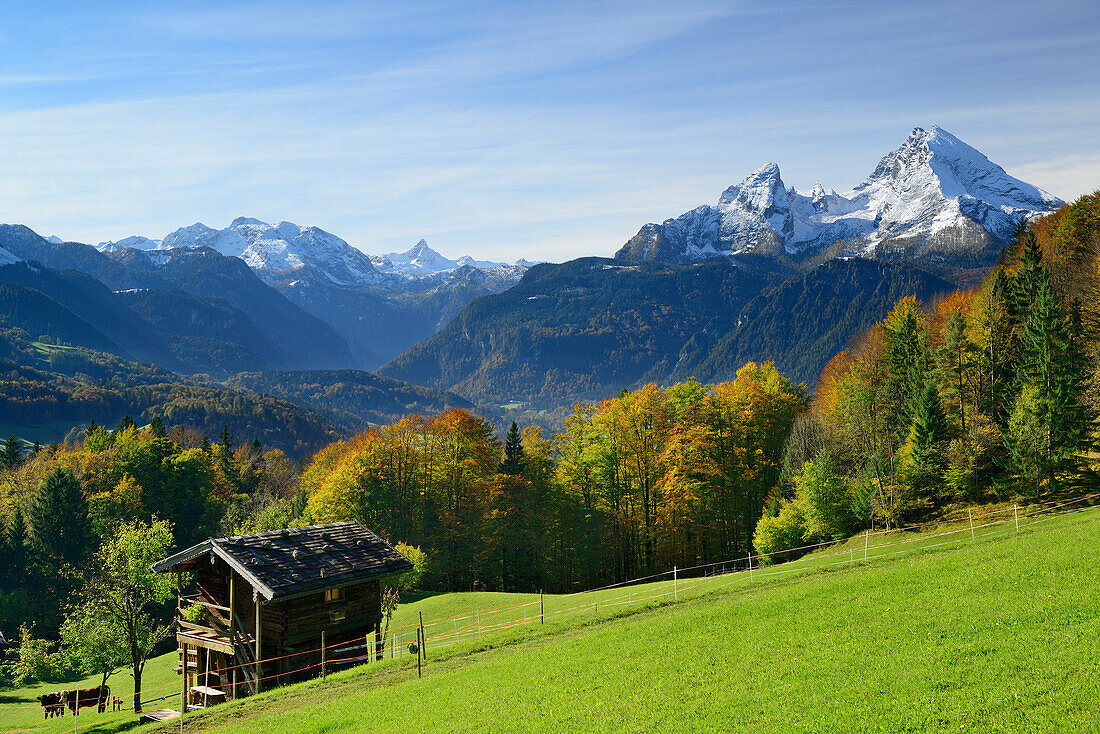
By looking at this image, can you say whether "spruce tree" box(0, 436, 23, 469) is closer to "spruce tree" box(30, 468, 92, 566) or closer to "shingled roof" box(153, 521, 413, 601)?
"spruce tree" box(30, 468, 92, 566)

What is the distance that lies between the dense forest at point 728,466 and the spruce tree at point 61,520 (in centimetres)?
20

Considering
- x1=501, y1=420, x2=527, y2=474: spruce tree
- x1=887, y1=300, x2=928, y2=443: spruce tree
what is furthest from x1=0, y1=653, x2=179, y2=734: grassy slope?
x1=887, y1=300, x2=928, y2=443: spruce tree

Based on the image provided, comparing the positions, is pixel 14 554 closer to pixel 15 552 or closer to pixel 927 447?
pixel 15 552

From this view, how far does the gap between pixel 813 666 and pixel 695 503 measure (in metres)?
48.9

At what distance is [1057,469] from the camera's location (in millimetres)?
54969

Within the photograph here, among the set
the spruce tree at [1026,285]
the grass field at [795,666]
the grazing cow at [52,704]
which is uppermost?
the spruce tree at [1026,285]

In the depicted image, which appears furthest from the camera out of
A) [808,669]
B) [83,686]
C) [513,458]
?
[513,458]

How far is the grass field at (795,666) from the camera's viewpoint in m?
15.8

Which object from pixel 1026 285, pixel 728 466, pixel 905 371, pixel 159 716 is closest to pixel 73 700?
pixel 159 716

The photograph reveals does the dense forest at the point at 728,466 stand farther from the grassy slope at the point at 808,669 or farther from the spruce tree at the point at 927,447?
the grassy slope at the point at 808,669

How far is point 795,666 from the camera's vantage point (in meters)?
19.8

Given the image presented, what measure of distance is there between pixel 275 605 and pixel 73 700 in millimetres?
18596

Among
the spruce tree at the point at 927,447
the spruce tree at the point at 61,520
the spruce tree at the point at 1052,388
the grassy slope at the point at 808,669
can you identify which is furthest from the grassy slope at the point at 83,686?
the spruce tree at the point at 1052,388

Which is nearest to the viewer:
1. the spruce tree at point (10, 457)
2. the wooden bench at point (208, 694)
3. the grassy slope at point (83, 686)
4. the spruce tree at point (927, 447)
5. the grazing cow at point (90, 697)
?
the wooden bench at point (208, 694)
